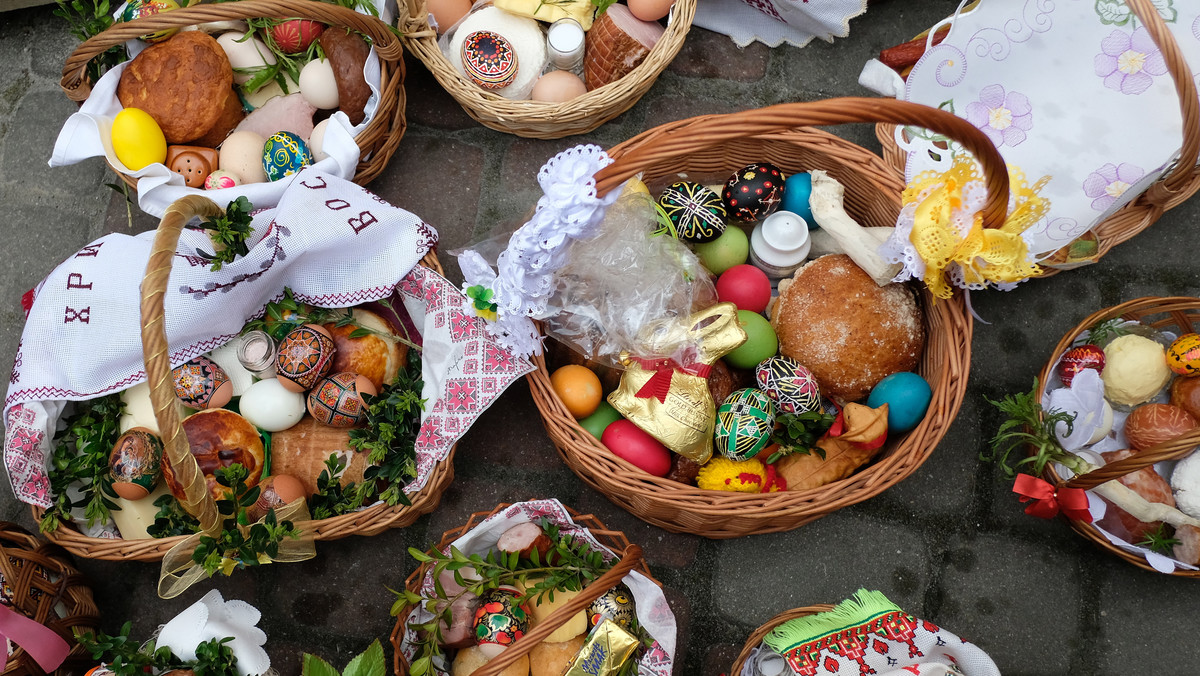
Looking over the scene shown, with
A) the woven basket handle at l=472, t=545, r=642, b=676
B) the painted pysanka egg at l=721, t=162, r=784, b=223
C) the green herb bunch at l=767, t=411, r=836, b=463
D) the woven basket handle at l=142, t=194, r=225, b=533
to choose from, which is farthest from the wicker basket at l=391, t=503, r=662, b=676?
the painted pysanka egg at l=721, t=162, r=784, b=223

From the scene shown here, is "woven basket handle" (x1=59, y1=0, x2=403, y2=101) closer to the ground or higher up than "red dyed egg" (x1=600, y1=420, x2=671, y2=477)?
higher up

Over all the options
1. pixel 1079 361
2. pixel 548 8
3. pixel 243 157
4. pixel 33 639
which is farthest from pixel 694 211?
pixel 33 639

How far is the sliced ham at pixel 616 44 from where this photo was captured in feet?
6.13

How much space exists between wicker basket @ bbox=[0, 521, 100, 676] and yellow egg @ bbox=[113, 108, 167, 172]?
80 cm

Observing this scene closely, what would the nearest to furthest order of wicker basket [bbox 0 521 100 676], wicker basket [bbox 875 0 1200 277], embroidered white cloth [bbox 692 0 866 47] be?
wicker basket [bbox 875 0 1200 277] → wicker basket [bbox 0 521 100 676] → embroidered white cloth [bbox 692 0 866 47]

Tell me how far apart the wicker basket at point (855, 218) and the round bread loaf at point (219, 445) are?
0.57 metres

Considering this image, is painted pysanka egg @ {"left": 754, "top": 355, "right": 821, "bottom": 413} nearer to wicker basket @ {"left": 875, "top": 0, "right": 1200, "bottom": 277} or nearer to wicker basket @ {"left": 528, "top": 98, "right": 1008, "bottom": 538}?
wicker basket @ {"left": 528, "top": 98, "right": 1008, "bottom": 538}

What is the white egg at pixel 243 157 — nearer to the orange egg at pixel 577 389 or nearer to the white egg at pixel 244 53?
the white egg at pixel 244 53

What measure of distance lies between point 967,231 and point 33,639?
6.08ft

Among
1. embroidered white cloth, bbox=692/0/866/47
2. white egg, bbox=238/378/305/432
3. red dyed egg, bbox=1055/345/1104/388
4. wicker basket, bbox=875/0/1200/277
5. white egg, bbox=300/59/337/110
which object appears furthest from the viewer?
embroidered white cloth, bbox=692/0/866/47

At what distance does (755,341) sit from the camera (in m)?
1.64

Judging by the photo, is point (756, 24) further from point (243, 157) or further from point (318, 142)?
point (243, 157)

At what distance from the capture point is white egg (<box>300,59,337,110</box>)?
181cm

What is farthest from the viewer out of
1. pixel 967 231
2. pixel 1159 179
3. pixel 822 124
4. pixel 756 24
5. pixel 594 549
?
pixel 756 24
